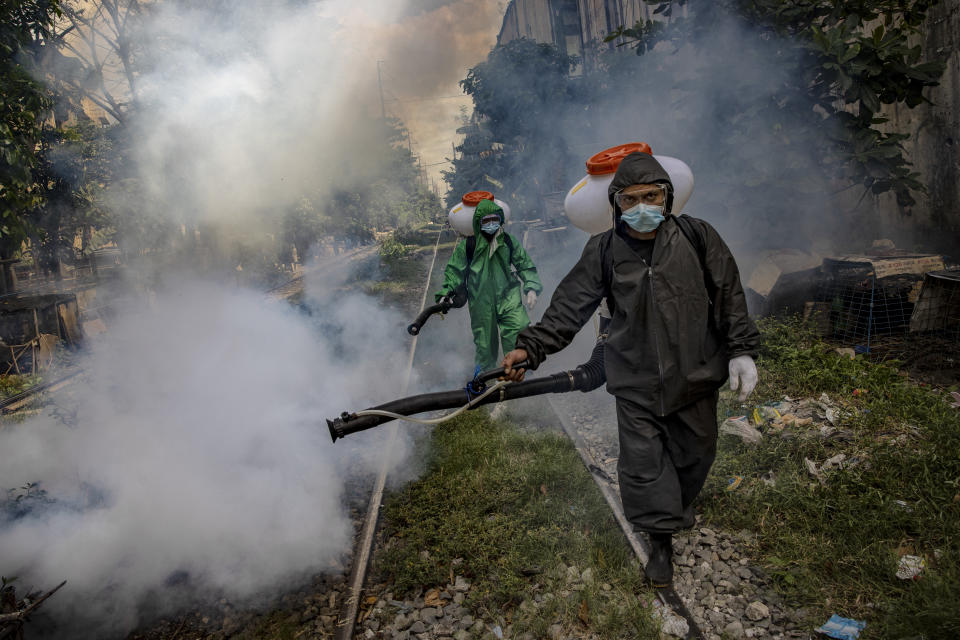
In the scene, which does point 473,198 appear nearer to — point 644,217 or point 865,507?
point 644,217

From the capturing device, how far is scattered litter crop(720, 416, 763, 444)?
4.24 m

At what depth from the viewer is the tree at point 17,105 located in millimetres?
8750

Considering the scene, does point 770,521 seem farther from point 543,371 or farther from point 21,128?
point 21,128

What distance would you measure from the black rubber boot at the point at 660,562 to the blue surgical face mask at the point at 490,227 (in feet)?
10.6

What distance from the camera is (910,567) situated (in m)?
2.77

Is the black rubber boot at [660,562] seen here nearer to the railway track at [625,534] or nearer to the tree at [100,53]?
the railway track at [625,534]

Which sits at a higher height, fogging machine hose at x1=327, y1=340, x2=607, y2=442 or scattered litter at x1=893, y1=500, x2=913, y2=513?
fogging machine hose at x1=327, y1=340, x2=607, y2=442

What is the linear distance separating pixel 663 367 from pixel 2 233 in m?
11.1

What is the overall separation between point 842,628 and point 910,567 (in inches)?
22.0

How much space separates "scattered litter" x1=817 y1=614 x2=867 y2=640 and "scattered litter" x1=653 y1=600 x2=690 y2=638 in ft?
1.92

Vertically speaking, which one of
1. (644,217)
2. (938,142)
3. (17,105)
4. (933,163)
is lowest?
(644,217)

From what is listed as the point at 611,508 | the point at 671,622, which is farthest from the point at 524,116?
the point at 671,622

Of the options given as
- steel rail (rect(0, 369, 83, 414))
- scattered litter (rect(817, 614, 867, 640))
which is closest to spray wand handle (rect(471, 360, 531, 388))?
scattered litter (rect(817, 614, 867, 640))

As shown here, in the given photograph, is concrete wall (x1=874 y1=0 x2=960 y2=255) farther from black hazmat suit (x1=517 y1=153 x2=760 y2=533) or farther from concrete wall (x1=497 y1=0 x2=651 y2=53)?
concrete wall (x1=497 y1=0 x2=651 y2=53)
